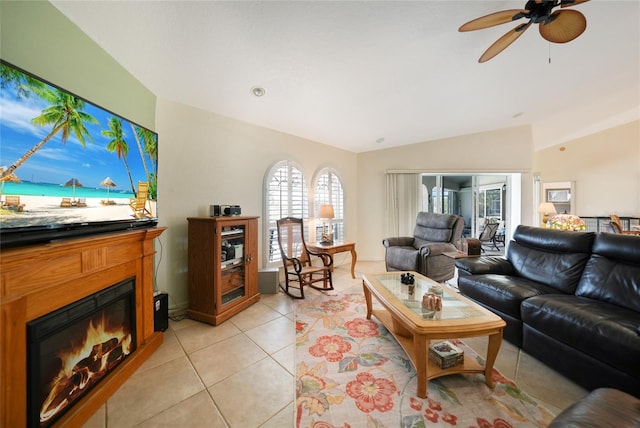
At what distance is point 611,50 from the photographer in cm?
245

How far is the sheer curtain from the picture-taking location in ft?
15.9

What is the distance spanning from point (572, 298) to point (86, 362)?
3488 millimetres

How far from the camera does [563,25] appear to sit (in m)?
1.53

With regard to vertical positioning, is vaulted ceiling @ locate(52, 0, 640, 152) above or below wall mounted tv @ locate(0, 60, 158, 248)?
above

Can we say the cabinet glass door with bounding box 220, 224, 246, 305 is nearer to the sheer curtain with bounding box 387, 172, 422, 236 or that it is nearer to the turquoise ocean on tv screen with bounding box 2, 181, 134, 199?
the turquoise ocean on tv screen with bounding box 2, 181, 134, 199

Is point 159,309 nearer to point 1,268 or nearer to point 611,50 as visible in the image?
point 1,268

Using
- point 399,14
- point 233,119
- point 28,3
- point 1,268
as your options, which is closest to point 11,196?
point 1,268

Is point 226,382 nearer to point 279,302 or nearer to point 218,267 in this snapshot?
point 218,267

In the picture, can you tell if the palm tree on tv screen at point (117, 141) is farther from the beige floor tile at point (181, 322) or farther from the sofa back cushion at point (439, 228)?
the sofa back cushion at point (439, 228)

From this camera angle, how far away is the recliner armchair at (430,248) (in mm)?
3314

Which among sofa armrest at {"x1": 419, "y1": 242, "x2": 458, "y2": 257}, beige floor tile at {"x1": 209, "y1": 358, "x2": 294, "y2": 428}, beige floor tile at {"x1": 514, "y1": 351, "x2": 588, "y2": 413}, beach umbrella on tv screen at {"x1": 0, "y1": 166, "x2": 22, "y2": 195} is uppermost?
beach umbrella on tv screen at {"x1": 0, "y1": 166, "x2": 22, "y2": 195}

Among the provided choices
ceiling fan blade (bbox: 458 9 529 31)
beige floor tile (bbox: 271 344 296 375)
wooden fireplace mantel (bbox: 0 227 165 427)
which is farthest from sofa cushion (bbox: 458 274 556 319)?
wooden fireplace mantel (bbox: 0 227 165 427)

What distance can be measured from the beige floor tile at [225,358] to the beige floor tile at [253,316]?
0.80ft

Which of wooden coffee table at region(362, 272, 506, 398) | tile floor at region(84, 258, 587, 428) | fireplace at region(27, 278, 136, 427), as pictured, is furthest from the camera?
wooden coffee table at region(362, 272, 506, 398)
